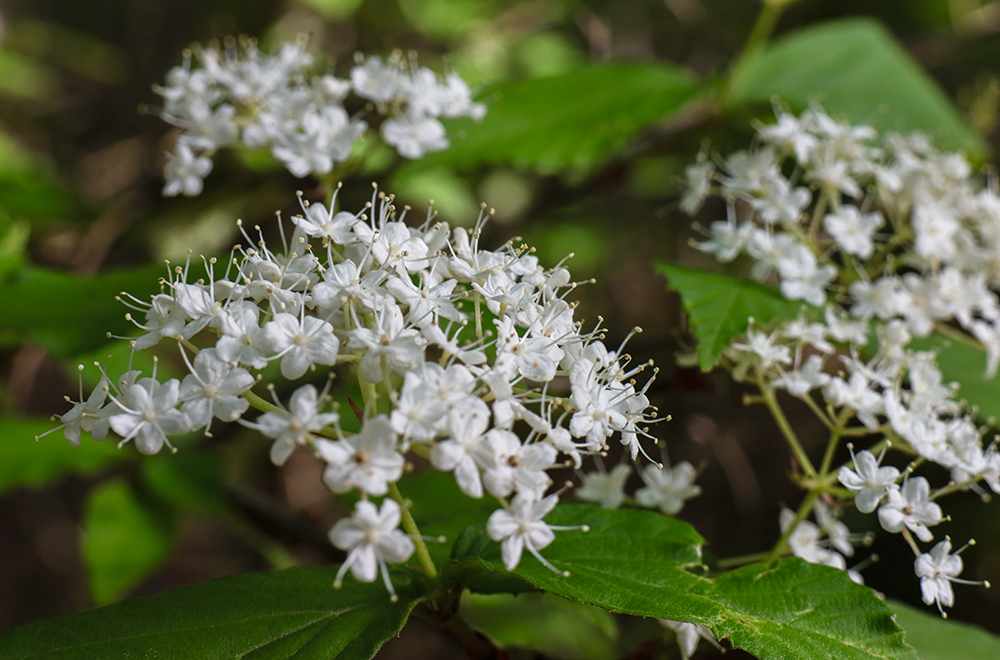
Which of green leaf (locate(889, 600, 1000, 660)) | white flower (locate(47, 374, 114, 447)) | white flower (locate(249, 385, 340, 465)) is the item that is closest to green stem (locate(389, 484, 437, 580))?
white flower (locate(249, 385, 340, 465))

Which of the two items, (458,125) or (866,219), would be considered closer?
(866,219)

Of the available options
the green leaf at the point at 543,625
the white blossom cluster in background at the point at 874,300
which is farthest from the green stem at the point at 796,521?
the green leaf at the point at 543,625

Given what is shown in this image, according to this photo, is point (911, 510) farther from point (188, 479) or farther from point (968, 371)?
point (188, 479)

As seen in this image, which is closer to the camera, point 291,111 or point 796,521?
point 796,521

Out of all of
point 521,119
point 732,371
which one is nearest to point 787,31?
point 521,119

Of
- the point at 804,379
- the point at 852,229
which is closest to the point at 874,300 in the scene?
the point at 852,229

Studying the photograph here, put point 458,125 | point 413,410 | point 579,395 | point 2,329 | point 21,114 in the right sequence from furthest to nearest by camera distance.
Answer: point 21,114
point 458,125
point 2,329
point 579,395
point 413,410

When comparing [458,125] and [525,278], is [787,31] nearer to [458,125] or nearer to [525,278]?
[458,125]

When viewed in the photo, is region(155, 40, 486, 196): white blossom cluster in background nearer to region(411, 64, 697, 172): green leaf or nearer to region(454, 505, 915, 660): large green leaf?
region(411, 64, 697, 172): green leaf
